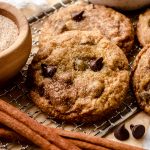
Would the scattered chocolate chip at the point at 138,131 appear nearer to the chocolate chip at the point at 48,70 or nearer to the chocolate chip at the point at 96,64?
the chocolate chip at the point at 96,64

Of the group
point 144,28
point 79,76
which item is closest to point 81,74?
point 79,76

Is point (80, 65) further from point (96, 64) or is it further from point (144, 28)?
point (144, 28)

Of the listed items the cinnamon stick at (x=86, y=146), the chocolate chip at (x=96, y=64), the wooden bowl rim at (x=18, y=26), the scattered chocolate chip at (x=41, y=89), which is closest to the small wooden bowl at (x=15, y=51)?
the wooden bowl rim at (x=18, y=26)

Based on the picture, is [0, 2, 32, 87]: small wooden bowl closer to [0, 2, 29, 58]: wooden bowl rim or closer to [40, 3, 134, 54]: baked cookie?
[0, 2, 29, 58]: wooden bowl rim

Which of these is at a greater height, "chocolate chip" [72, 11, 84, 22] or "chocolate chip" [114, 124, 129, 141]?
"chocolate chip" [72, 11, 84, 22]

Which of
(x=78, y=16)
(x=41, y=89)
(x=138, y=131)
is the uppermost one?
(x=78, y=16)

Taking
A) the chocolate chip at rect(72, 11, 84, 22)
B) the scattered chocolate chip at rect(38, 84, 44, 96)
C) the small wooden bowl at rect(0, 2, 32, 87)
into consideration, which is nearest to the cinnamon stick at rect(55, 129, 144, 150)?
the scattered chocolate chip at rect(38, 84, 44, 96)
